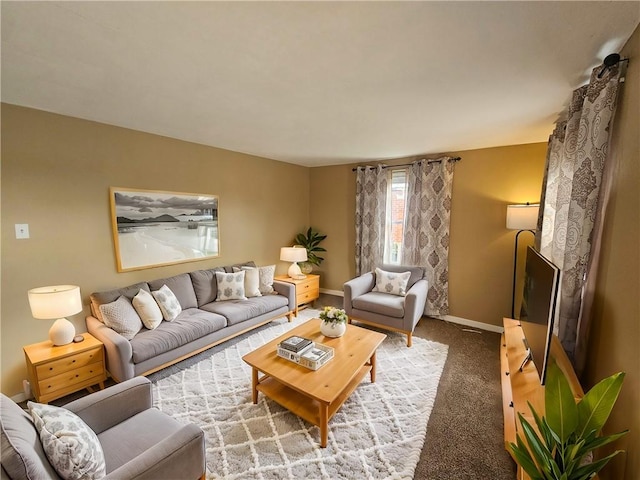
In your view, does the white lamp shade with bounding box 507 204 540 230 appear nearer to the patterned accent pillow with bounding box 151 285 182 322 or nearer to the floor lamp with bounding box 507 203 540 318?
the floor lamp with bounding box 507 203 540 318

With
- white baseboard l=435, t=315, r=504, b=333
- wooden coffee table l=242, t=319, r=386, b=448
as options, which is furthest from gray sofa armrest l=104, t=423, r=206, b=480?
white baseboard l=435, t=315, r=504, b=333

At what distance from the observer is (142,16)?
1197 millimetres

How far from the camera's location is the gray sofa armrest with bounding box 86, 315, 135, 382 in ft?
6.98

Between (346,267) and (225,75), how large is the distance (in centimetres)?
372

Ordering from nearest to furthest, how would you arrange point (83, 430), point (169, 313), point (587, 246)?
point (83, 430), point (587, 246), point (169, 313)

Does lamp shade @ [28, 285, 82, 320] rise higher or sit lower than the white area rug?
higher

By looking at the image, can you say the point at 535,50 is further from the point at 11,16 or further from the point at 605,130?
the point at 11,16

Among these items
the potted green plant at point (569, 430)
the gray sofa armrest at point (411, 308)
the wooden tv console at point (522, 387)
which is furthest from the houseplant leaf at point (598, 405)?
the gray sofa armrest at point (411, 308)

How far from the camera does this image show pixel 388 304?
3.20 meters

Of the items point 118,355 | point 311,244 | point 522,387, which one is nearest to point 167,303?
point 118,355

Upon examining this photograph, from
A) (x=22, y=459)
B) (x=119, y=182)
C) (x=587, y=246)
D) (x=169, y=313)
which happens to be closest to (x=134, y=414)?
(x=22, y=459)

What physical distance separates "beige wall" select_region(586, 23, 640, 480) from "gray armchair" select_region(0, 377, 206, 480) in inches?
72.4

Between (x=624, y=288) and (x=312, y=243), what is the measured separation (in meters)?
4.05

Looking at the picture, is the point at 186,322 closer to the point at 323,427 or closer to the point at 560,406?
the point at 323,427
